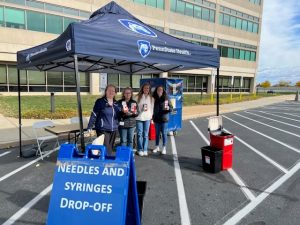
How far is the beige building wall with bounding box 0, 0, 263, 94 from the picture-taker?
21141mm

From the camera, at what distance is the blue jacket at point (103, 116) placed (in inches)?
193

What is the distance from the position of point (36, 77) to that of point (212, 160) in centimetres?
2180

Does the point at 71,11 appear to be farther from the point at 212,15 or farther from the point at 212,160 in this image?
the point at 212,160

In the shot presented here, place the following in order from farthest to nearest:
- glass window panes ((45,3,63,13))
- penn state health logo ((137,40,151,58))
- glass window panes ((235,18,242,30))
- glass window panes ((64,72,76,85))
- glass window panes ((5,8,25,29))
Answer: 1. glass window panes ((235,18,242,30))
2. glass window panes ((64,72,76,85))
3. glass window panes ((45,3,63,13))
4. glass window panes ((5,8,25,29))
5. penn state health logo ((137,40,151,58))

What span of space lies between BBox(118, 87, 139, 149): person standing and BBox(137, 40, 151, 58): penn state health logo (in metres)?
1.47

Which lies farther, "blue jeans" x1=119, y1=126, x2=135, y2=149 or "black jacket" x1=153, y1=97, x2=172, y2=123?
"black jacket" x1=153, y1=97, x2=172, y2=123

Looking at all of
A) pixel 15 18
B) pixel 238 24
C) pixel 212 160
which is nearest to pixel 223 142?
pixel 212 160

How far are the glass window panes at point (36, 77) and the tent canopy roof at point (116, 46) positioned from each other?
18.9 meters

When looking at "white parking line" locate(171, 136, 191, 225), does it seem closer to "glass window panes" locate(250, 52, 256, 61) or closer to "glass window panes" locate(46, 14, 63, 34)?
"glass window panes" locate(46, 14, 63, 34)

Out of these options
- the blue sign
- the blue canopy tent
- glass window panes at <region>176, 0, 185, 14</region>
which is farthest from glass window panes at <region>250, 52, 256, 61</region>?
the blue sign

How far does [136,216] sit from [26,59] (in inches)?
166

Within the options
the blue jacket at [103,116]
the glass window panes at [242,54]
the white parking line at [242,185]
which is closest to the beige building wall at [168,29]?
the glass window panes at [242,54]

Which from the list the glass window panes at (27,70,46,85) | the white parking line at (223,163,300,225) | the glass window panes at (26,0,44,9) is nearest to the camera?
the white parking line at (223,163,300,225)

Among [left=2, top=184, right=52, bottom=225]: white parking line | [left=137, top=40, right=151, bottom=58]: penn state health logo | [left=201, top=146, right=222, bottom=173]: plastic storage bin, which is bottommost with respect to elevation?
[left=2, top=184, right=52, bottom=225]: white parking line
